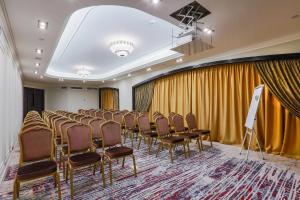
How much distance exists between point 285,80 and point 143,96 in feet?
19.6

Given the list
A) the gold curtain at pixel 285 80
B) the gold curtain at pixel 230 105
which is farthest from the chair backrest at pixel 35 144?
the gold curtain at pixel 285 80

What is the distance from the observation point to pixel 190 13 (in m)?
3.13

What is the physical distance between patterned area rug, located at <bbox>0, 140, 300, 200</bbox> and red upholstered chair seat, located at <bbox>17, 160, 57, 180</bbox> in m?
→ 0.44

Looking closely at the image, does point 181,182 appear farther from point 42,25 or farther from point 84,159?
point 42,25

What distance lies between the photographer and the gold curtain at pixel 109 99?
39.6ft

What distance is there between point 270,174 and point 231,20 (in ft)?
9.71

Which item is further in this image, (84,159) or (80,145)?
(80,145)


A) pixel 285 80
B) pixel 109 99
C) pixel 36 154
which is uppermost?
pixel 285 80

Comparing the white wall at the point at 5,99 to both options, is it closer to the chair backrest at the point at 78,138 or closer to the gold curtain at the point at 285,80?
the chair backrest at the point at 78,138

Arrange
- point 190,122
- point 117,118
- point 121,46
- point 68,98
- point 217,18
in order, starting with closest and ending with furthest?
1. point 217,18
2. point 190,122
3. point 121,46
4. point 117,118
5. point 68,98

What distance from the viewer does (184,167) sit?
349 centimetres

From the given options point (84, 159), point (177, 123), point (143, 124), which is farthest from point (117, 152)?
point (177, 123)

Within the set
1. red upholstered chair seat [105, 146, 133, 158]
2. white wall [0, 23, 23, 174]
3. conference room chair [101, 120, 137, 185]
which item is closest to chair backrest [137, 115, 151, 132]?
conference room chair [101, 120, 137, 185]

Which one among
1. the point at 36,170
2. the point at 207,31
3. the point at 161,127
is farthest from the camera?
the point at 161,127
